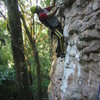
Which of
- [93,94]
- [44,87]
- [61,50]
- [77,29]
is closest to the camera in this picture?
[93,94]

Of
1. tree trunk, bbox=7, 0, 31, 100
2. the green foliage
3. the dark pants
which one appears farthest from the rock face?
the green foliage

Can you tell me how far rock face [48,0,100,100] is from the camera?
3.25m

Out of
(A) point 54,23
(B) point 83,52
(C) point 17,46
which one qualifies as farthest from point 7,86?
(B) point 83,52

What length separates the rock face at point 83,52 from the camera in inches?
128

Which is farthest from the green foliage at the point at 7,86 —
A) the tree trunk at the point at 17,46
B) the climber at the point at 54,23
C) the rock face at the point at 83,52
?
the rock face at the point at 83,52

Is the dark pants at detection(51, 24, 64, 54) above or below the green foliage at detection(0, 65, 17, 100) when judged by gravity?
above

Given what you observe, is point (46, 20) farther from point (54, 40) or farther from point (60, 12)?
point (54, 40)

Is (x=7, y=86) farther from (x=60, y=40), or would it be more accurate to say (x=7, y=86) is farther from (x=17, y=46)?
(x=60, y=40)

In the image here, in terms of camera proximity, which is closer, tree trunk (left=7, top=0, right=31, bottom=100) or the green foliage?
tree trunk (left=7, top=0, right=31, bottom=100)

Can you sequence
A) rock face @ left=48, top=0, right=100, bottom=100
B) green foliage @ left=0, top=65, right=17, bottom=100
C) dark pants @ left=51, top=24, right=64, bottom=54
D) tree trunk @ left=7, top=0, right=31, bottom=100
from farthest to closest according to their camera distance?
green foliage @ left=0, top=65, right=17, bottom=100, tree trunk @ left=7, top=0, right=31, bottom=100, dark pants @ left=51, top=24, right=64, bottom=54, rock face @ left=48, top=0, right=100, bottom=100

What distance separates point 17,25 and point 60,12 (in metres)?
2.05

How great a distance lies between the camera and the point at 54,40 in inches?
254

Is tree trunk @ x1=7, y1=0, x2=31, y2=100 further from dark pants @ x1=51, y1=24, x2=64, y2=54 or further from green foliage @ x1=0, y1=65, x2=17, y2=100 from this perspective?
green foliage @ x1=0, y1=65, x2=17, y2=100

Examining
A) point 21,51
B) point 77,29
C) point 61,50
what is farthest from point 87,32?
point 21,51
